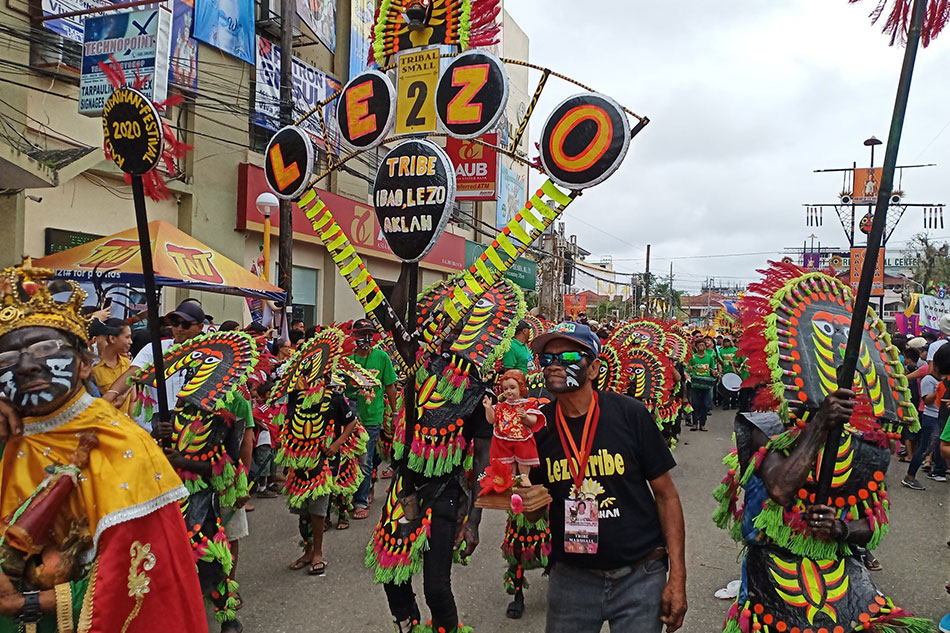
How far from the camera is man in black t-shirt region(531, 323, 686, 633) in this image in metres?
2.84

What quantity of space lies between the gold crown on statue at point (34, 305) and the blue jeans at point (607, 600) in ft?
7.20

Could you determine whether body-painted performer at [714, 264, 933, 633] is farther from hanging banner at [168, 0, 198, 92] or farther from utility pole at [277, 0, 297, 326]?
hanging banner at [168, 0, 198, 92]

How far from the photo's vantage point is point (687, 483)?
31.5ft

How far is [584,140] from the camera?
3.58 meters

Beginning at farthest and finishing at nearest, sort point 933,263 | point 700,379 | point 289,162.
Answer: point 933,263 < point 700,379 < point 289,162

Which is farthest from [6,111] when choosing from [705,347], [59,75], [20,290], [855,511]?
[705,347]

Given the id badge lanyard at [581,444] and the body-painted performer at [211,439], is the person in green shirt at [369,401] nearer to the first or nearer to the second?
the body-painted performer at [211,439]

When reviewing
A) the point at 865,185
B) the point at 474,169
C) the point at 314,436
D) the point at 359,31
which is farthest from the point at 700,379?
the point at 359,31

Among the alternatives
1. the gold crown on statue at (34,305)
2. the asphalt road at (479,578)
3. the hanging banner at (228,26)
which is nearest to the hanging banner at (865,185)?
the asphalt road at (479,578)

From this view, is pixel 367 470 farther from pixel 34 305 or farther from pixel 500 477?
pixel 34 305

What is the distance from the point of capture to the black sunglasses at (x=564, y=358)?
2957 millimetres

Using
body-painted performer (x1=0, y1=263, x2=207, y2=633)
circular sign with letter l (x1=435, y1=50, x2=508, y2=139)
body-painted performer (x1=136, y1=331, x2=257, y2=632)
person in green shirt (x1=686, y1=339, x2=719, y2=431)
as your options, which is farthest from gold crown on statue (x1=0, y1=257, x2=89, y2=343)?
person in green shirt (x1=686, y1=339, x2=719, y2=431)

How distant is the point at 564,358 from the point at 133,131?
279 centimetres

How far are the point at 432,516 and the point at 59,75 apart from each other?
10.3 metres
